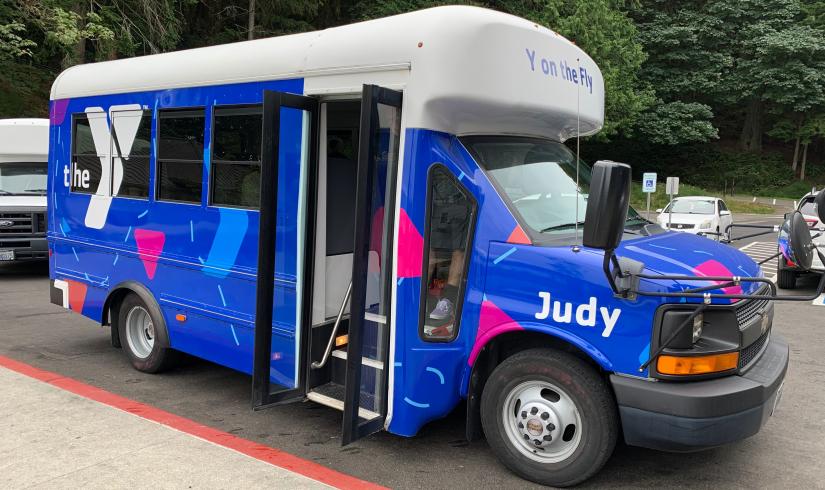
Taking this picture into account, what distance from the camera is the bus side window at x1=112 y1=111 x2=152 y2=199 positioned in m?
5.79

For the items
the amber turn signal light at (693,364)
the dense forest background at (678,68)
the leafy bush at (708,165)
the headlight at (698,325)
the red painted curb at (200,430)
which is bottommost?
the red painted curb at (200,430)

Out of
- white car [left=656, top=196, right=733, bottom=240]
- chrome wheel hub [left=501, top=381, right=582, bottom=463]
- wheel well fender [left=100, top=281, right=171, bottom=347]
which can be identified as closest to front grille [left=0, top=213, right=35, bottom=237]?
wheel well fender [left=100, top=281, right=171, bottom=347]

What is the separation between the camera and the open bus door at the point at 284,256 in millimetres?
4305

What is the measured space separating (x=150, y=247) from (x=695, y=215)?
1736 cm

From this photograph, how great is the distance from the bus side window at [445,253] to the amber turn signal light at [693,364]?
4.01ft

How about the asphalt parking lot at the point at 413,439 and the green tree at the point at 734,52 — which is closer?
the asphalt parking lot at the point at 413,439

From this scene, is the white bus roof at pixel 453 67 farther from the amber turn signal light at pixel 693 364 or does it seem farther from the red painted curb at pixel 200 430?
the red painted curb at pixel 200 430

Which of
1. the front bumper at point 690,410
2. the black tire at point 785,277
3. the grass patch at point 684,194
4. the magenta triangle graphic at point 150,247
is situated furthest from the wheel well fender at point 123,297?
the grass patch at point 684,194

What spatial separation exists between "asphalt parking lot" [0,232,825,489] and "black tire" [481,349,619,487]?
17 cm

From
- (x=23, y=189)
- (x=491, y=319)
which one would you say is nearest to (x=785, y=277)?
(x=491, y=319)

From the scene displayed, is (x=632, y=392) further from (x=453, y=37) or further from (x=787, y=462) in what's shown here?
(x=453, y=37)

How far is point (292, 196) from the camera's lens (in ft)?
15.1

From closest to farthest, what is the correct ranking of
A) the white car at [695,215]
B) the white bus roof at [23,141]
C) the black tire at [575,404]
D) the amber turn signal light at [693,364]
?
1. the amber turn signal light at [693,364]
2. the black tire at [575,404]
3. the white bus roof at [23,141]
4. the white car at [695,215]

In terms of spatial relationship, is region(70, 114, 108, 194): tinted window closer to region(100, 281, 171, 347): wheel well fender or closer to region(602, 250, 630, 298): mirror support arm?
region(100, 281, 171, 347): wheel well fender
